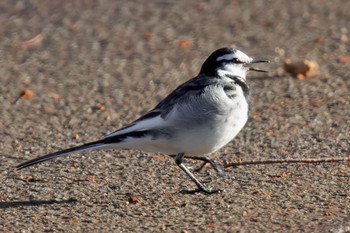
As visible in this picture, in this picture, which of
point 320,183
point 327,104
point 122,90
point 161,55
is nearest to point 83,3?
point 161,55

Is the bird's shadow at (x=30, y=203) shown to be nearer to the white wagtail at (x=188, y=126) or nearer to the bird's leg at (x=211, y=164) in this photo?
the white wagtail at (x=188, y=126)

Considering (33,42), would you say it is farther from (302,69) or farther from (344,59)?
(344,59)

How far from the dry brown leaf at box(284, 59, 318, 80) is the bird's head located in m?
2.49

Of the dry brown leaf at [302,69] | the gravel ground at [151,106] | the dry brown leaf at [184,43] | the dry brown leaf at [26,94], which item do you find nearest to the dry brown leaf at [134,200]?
the gravel ground at [151,106]

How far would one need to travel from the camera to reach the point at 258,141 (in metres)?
8.31

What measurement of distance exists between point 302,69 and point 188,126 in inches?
132

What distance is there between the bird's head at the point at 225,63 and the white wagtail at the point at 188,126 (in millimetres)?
286

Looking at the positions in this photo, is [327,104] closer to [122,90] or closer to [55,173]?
[122,90]

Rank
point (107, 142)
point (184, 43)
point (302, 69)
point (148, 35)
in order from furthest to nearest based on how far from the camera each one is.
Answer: point (148, 35) < point (184, 43) < point (302, 69) < point (107, 142)

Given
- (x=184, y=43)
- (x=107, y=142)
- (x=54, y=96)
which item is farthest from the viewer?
(x=184, y=43)

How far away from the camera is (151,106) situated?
30.4ft

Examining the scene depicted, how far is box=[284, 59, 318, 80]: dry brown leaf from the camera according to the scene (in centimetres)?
1000

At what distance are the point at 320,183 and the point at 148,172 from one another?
1.34 metres

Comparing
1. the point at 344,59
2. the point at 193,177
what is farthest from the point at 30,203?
the point at 344,59
